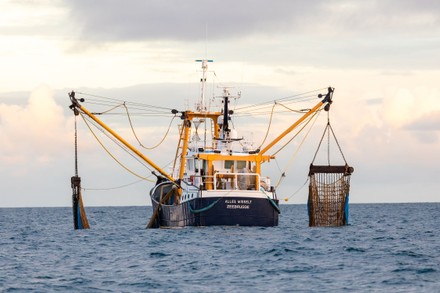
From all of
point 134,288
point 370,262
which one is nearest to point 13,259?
point 134,288

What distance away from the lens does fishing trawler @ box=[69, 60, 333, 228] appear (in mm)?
59188

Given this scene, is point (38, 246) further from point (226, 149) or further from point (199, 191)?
point (226, 149)

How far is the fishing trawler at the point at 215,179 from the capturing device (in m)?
59.2

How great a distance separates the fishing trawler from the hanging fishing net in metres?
3.14

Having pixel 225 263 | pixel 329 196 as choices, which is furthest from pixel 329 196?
pixel 225 263

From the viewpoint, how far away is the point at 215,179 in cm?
6044

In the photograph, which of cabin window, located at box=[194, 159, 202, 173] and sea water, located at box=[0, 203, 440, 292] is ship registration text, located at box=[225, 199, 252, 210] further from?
cabin window, located at box=[194, 159, 202, 173]

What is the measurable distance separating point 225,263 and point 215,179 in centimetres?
1978

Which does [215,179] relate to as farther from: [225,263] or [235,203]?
A: [225,263]

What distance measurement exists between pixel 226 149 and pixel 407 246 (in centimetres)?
1748

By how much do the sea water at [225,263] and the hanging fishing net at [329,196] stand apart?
163 inches

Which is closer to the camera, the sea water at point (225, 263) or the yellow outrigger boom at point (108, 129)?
the sea water at point (225, 263)

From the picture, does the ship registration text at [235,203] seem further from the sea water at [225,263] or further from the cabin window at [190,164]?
the cabin window at [190,164]

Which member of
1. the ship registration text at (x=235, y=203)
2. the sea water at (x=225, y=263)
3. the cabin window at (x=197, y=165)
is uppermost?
the cabin window at (x=197, y=165)
